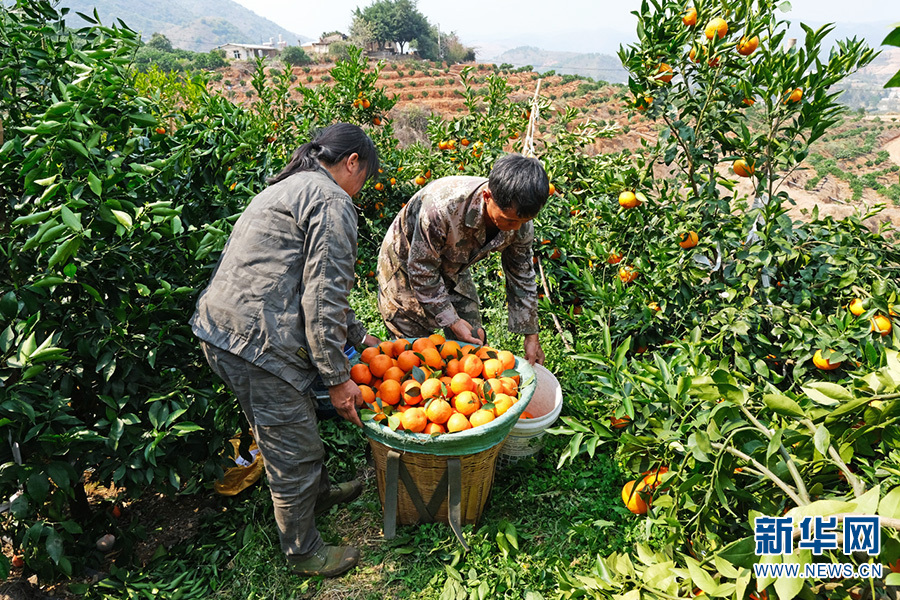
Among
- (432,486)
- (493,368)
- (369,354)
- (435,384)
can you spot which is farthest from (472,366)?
(432,486)

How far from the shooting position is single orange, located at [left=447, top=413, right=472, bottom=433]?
206cm

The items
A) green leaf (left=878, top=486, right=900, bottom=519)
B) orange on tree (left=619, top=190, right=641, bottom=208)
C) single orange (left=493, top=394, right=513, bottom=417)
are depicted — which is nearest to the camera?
green leaf (left=878, top=486, right=900, bottom=519)

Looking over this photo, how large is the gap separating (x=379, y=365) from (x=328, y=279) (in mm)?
553

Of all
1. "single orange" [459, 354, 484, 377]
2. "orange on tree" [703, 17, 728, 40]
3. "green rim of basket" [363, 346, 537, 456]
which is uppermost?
"orange on tree" [703, 17, 728, 40]

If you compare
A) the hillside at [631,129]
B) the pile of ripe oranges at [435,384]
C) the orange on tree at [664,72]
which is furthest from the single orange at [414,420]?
the hillside at [631,129]

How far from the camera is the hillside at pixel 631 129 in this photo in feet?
59.1

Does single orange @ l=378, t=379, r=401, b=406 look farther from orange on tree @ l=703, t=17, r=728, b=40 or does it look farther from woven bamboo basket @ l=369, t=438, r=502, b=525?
orange on tree @ l=703, t=17, r=728, b=40

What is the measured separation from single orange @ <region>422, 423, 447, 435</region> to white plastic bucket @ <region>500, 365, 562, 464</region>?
644 mm

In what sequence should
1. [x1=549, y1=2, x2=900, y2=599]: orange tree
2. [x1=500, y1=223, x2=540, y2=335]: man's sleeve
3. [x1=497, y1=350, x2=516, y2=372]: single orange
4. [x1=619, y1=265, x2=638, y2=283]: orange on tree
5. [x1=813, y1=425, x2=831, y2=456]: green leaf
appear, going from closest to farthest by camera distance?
[x1=813, y1=425, x2=831, y2=456]: green leaf → [x1=549, y1=2, x2=900, y2=599]: orange tree → [x1=497, y1=350, x2=516, y2=372]: single orange → [x1=500, y1=223, x2=540, y2=335]: man's sleeve → [x1=619, y1=265, x2=638, y2=283]: orange on tree

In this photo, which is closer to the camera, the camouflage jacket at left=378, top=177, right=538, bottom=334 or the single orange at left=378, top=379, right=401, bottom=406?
the single orange at left=378, top=379, right=401, bottom=406

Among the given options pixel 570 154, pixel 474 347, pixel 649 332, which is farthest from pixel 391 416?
pixel 570 154

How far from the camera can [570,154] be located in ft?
14.4

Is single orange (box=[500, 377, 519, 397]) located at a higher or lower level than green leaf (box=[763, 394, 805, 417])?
lower

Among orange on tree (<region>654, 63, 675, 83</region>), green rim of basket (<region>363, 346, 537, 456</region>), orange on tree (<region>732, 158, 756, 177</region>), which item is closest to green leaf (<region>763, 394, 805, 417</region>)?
green rim of basket (<region>363, 346, 537, 456</region>)
